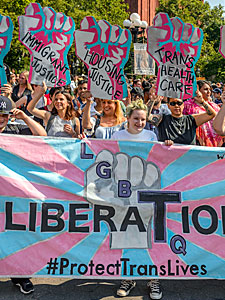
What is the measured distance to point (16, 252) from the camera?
3.61m

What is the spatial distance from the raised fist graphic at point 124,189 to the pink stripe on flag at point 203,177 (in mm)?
209

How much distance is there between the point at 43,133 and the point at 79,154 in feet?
1.58

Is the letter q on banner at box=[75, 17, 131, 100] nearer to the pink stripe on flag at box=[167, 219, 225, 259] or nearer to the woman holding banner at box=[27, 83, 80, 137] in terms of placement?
the woman holding banner at box=[27, 83, 80, 137]

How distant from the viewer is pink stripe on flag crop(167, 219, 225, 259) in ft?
12.2

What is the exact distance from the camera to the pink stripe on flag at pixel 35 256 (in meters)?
3.59

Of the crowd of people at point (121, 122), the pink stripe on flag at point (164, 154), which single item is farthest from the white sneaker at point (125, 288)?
the pink stripe on flag at point (164, 154)

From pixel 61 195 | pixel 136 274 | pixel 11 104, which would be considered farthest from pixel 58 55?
pixel 136 274

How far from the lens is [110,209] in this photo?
3.74 m

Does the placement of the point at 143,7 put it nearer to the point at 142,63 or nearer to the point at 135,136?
the point at 142,63

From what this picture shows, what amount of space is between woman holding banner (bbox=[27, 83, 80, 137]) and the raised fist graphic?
757 mm

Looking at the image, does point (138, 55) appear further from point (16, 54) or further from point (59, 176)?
point (16, 54)

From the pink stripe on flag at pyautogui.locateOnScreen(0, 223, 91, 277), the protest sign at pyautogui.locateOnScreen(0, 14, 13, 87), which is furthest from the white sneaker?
the protest sign at pyautogui.locateOnScreen(0, 14, 13, 87)

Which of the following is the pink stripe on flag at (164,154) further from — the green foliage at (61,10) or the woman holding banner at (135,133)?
the green foliage at (61,10)

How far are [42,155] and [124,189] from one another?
2.65 ft
